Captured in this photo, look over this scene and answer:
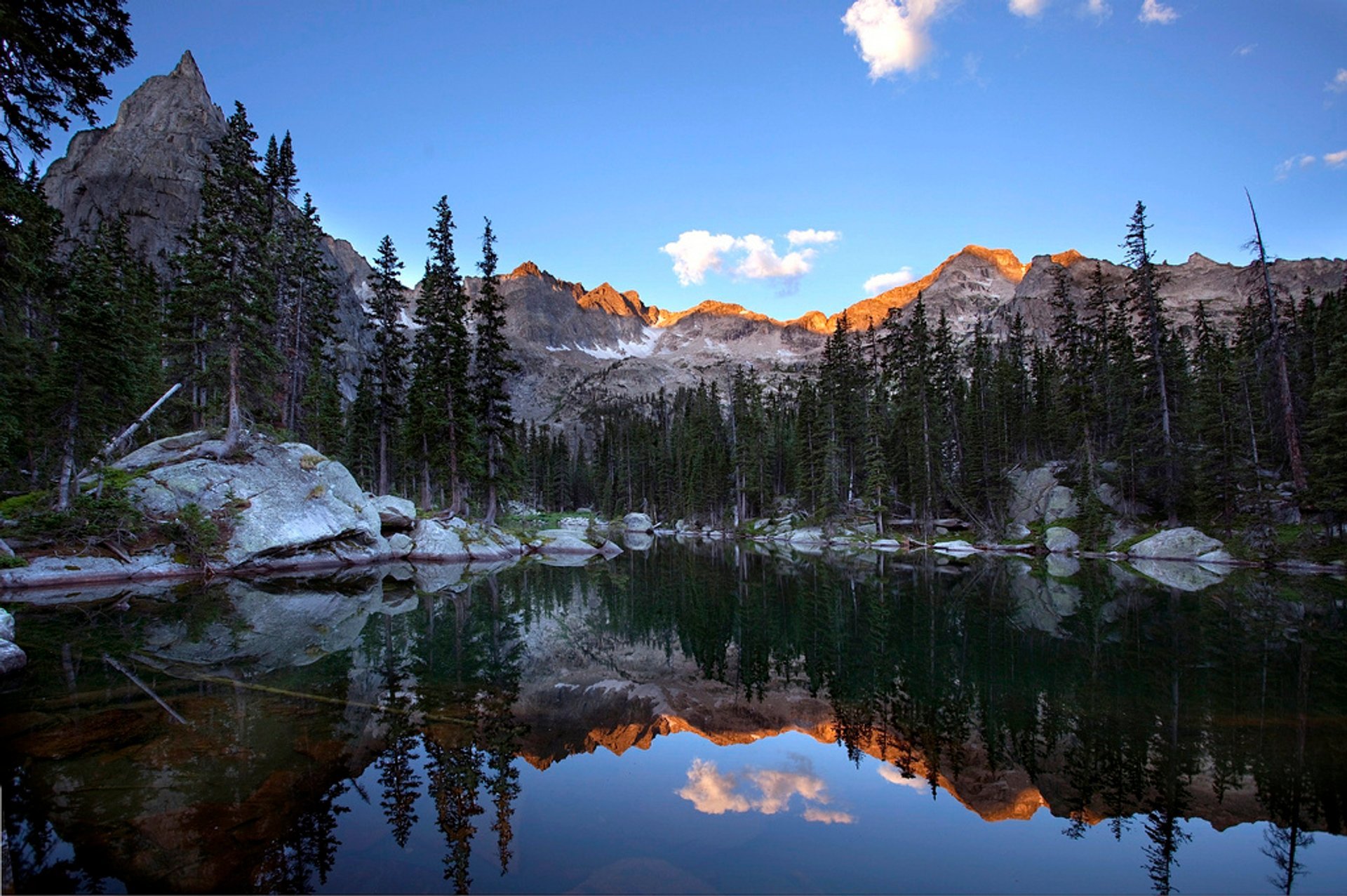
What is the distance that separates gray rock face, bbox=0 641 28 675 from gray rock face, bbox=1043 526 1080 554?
52362 millimetres

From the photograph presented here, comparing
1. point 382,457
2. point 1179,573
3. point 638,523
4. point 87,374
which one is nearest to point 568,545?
point 382,457

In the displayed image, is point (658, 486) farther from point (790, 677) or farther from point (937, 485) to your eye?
point (790, 677)

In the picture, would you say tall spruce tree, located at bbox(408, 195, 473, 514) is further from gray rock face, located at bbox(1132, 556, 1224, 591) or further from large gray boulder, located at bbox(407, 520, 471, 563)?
gray rock face, located at bbox(1132, 556, 1224, 591)

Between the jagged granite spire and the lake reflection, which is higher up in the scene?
the jagged granite spire

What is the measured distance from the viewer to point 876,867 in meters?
6.14

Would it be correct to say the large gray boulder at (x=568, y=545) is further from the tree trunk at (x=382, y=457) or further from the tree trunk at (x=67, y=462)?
the tree trunk at (x=67, y=462)

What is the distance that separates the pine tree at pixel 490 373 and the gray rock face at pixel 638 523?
4841 centimetres

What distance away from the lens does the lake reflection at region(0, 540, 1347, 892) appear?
591cm

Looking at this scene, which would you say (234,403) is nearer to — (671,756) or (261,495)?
(261,495)

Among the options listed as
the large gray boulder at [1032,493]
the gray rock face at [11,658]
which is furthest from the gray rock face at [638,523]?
the gray rock face at [11,658]

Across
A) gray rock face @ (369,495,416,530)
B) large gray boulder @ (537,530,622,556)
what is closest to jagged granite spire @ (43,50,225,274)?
gray rock face @ (369,495,416,530)

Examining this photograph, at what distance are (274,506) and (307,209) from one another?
20.9m

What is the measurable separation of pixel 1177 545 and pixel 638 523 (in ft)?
210

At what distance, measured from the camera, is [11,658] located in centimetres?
1116
